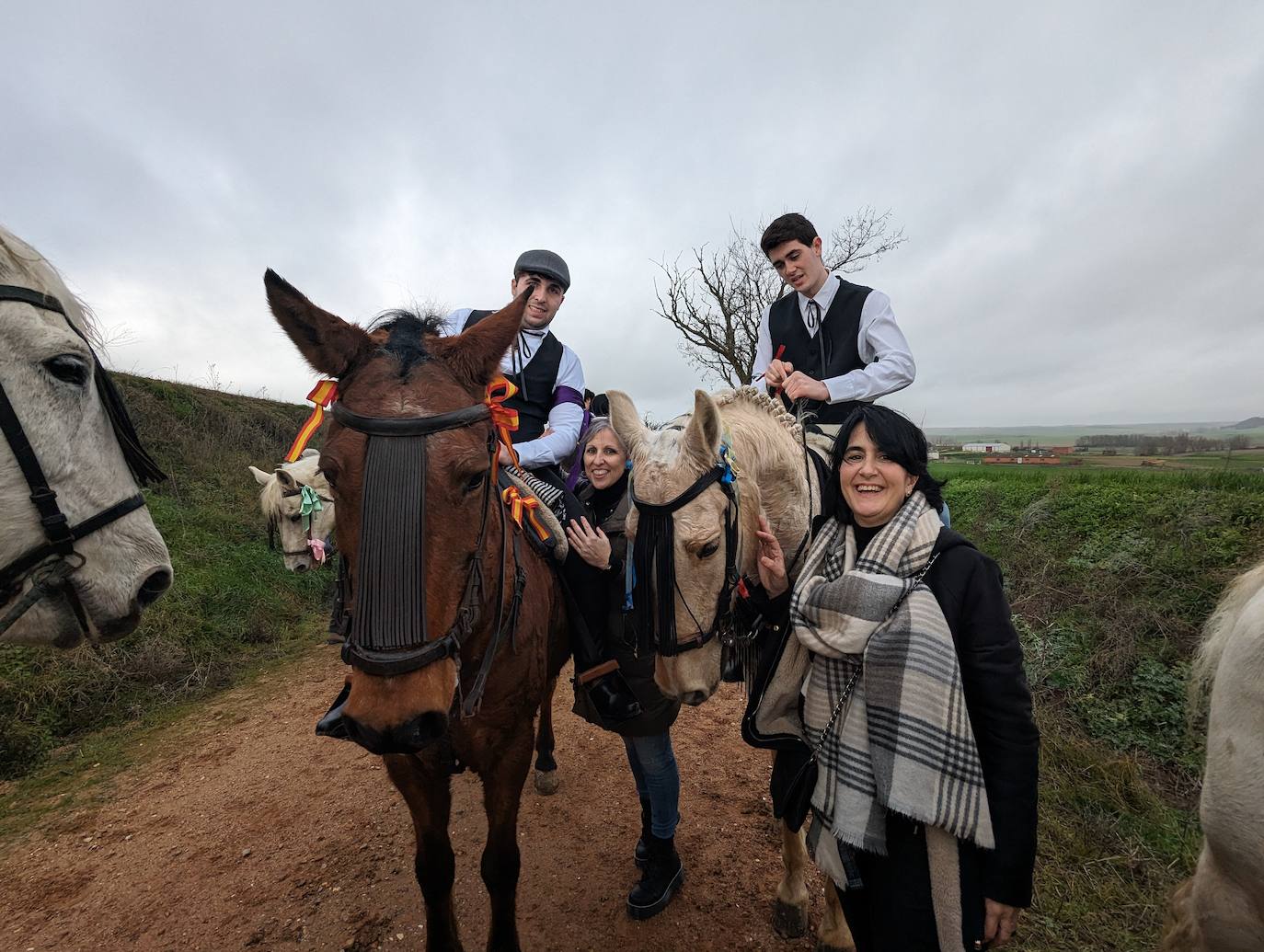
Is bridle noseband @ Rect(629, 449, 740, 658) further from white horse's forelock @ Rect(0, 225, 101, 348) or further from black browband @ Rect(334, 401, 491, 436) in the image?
white horse's forelock @ Rect(0, 225, 101, 348)

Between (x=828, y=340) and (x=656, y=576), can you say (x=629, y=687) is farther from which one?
(x=828, y=340)

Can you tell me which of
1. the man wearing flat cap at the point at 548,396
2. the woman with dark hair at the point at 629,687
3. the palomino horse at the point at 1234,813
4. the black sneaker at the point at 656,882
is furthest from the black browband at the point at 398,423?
the black sneaker at the point at 656,882

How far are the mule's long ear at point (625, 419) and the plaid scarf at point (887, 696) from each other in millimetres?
1182

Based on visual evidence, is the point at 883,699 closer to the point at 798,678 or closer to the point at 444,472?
the point at 798,678

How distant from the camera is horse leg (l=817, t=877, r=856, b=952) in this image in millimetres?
2922

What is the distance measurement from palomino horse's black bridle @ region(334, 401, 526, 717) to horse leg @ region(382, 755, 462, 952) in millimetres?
1209

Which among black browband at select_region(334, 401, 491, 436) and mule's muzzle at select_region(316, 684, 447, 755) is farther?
black browband at select_region(334, 401, 491, 436)

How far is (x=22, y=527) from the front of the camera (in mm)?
1711

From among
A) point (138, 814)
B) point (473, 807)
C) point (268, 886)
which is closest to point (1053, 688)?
point (473, 807)

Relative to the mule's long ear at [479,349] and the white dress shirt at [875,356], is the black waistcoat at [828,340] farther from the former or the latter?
the mule's long ear at [479,349]

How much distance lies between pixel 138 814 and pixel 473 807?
9.25ft

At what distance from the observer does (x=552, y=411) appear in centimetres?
360

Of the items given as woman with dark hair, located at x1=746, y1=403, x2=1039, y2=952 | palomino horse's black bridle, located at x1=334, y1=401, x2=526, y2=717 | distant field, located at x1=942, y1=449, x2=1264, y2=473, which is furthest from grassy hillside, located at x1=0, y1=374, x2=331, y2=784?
distant field, located at x1=942, y1=449, x2=1264, y2=473

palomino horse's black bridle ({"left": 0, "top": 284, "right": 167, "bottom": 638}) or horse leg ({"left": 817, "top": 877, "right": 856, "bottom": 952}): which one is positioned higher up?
palomino horse's black bridle ({"left": 0, "top": 284, "right": 167, "bottom": 638})
